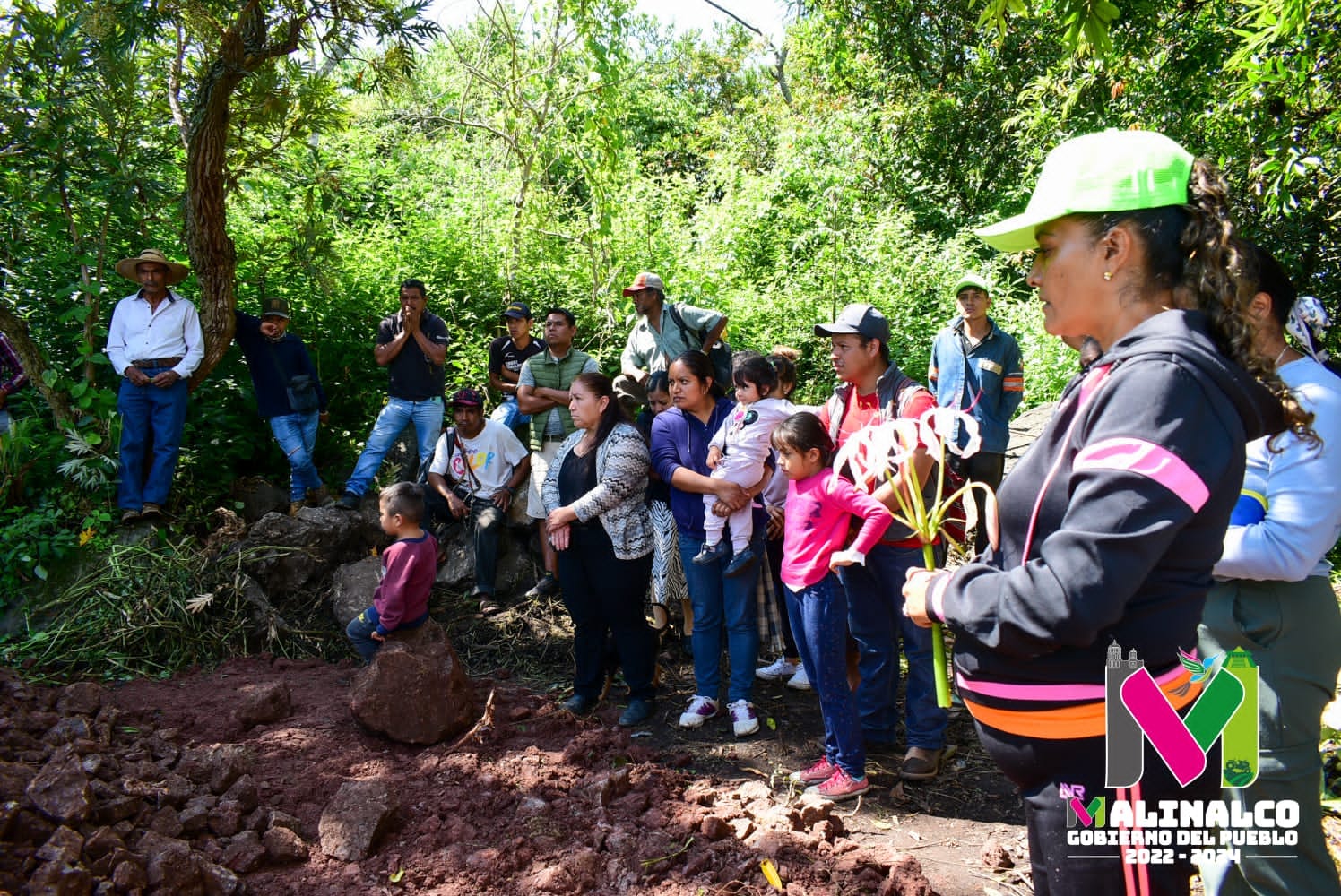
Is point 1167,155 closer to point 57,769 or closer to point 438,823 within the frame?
point 438,823

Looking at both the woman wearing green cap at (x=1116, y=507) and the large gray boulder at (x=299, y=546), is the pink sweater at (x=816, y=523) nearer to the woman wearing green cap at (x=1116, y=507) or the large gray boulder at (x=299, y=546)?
the woman wearing green cap at (x=1116, y=507)

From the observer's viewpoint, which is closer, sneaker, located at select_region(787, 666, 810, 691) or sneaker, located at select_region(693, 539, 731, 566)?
sneaker, located at select_region(693, 539, 731, 566)

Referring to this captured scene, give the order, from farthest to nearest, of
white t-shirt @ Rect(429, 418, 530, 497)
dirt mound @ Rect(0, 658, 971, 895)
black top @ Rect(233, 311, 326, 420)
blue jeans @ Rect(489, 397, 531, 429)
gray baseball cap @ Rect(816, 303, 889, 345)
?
1. blue jeans @ Rect(489, 397, 531, 429)
2. black top @ Rect(233, 311, 326, 420)
3. white t-shirt @ Rect(429, 418, 530, 497)
4. gray baseball cap @ Rect(816, 303, 889, 345)
5. dirt mound @ Rect(0, 658, 971, 895)

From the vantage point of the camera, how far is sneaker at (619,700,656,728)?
5.00m

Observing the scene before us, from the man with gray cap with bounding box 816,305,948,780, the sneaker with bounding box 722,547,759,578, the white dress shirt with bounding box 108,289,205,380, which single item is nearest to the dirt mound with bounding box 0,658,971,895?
the man with gray cap with bounding box 816,305,948,780

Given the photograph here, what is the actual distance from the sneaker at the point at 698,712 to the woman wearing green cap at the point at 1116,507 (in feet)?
10.5

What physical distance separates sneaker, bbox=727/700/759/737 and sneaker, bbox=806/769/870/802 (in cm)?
68

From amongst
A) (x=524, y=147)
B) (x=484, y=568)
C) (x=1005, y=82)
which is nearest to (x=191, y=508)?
(x=484, y=568)

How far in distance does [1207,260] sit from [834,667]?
2790 mm

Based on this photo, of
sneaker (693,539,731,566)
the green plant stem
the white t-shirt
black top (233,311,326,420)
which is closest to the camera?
the green plant stem

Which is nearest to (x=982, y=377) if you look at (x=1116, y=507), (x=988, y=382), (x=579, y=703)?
(x=988, y=382)

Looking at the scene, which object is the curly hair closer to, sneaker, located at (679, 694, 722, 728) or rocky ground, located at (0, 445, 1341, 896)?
rocky ground, located at (0, 445, 1341, 896)

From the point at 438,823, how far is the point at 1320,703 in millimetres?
3041

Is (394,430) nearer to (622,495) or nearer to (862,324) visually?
(622,495)
